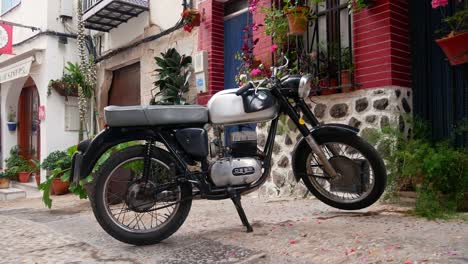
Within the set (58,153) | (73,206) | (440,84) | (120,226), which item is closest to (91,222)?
(120,226)

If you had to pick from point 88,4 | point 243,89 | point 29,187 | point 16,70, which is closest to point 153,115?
point 243,89

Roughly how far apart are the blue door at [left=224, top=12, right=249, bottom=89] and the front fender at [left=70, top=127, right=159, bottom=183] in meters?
3.51

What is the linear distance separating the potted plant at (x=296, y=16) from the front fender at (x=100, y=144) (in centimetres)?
248

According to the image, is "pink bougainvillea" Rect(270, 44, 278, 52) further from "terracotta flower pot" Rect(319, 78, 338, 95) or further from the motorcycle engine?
the motorcycle engine

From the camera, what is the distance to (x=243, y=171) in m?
2.87

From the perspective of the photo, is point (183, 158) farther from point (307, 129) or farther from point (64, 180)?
point (64, 180)

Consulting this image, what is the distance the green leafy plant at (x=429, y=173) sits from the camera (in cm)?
331

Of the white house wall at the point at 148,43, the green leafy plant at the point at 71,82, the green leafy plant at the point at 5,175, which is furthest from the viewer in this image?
the green leafy plant at the point at 5,175

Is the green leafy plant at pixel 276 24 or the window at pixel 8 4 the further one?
the window at pixel 8 4

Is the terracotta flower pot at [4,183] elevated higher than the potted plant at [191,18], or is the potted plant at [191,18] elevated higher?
the potted plant at [191,18]

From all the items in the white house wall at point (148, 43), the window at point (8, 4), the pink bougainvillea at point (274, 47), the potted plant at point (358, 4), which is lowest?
the pink bougainvillea at point (274, 47)

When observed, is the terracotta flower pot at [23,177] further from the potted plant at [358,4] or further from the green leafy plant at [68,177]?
the potted plant at [358,4]

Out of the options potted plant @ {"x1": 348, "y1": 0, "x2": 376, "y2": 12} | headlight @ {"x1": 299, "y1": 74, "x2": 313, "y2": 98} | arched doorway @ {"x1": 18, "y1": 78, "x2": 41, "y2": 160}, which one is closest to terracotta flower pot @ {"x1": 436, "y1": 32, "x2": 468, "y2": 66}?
potted plant @ {"x1": 348, "y1": 0, "x2": 376, "y2": 12}

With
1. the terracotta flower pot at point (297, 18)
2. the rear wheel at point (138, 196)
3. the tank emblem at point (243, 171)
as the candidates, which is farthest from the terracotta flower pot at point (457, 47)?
the rear wheel at point (138, 196)
